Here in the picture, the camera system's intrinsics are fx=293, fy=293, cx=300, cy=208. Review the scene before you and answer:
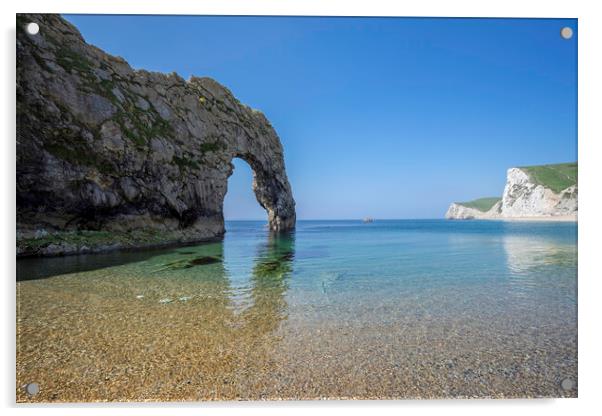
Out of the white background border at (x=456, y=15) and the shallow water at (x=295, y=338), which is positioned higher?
the white background border at (x=456, y=15)

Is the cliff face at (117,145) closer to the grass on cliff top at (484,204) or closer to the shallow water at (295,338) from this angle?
the shallow water at (295,338)

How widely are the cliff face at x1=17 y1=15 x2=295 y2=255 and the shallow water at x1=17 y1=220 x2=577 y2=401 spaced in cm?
471

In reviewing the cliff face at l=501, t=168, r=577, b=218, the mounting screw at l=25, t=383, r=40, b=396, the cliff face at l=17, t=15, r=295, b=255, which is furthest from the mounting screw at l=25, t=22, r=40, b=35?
the cliff face at l=501, t=168, r=577, b=218

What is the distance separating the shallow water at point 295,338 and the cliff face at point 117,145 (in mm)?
4709

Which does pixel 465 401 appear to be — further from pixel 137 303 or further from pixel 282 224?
pixel 282 224

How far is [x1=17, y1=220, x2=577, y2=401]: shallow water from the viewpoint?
3.97 meters

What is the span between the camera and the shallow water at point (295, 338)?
3.97 m

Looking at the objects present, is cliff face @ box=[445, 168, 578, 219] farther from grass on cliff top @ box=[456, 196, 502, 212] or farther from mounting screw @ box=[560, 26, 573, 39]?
mounting screw @ box=[560, 26, 573, 39]

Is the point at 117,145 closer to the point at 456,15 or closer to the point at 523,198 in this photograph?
the point at 456,15

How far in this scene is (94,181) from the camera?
2098 cm

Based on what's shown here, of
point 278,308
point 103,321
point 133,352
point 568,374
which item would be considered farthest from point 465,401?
point 103,321

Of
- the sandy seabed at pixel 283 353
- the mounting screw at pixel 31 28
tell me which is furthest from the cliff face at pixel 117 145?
the sandy seabed at pixel 283 353

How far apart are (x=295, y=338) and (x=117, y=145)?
23.2 metres

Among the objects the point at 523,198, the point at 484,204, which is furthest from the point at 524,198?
the point at 484,204
